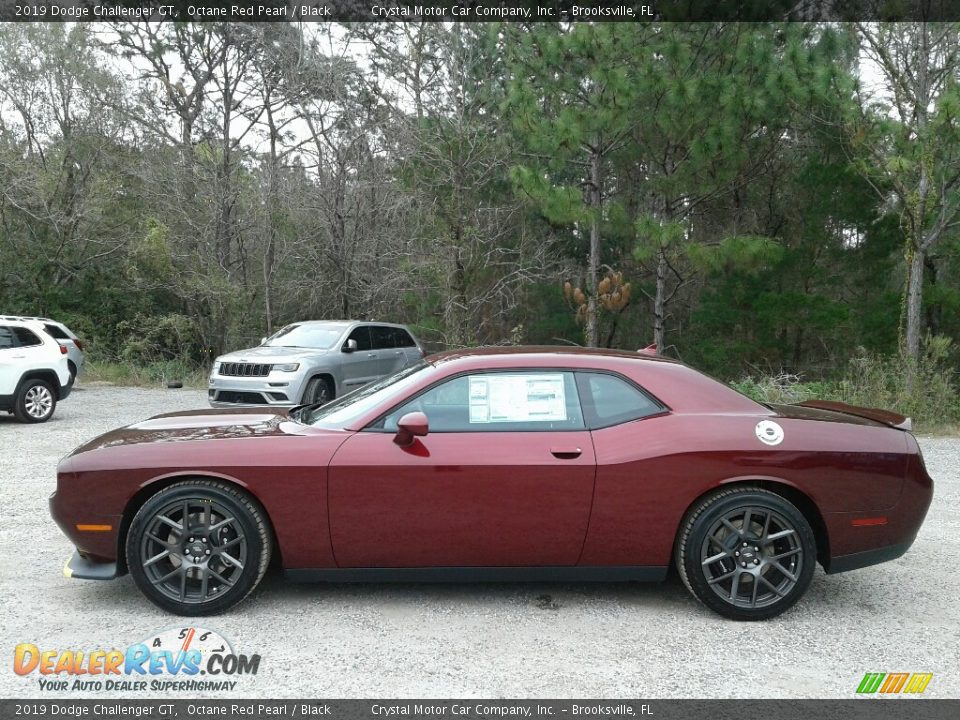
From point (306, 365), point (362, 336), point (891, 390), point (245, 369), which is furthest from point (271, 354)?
point (891, 390)

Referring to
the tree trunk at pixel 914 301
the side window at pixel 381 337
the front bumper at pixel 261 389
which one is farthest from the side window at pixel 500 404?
the tree trunk at pixel 914 301

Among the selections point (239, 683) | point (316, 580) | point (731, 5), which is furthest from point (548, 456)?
point (731, 5)

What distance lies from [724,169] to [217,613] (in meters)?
15.5

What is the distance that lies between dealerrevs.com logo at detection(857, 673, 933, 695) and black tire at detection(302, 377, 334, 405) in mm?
8186

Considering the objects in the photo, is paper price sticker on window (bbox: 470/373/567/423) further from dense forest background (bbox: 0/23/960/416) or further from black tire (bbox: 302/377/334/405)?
dense forest background (bbox: 0/23/960/416)

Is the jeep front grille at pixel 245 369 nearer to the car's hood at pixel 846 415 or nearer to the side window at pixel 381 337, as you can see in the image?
the side window at pixel 381 337

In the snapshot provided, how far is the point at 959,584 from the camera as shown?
4.73m

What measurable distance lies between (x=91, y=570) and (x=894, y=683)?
399 centimetres

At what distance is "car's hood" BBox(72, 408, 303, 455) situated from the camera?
430cm

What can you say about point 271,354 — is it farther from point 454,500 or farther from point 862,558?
point 862,558

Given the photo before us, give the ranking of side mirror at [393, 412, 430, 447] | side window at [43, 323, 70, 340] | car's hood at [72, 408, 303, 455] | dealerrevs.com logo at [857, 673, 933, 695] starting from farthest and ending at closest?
1. side window at [43, 323, 70, 340]
2. car's hood at [72, 408, 303, 455]
3. side mirror at [393, 412, 430, 447]
4. dealerrevs.com logo at [857, 673, 933, 695]

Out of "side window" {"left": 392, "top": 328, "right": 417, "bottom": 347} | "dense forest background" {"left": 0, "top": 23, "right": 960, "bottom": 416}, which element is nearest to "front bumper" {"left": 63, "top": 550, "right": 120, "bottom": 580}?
"side window" {"left": 392, "top": 328, "right": 417, "bottom": 347}

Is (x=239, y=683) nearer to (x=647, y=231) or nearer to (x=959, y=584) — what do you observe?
(x=959, y=584)

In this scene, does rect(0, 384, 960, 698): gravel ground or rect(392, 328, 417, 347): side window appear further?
rect(392, 328, 417, 347): side window
